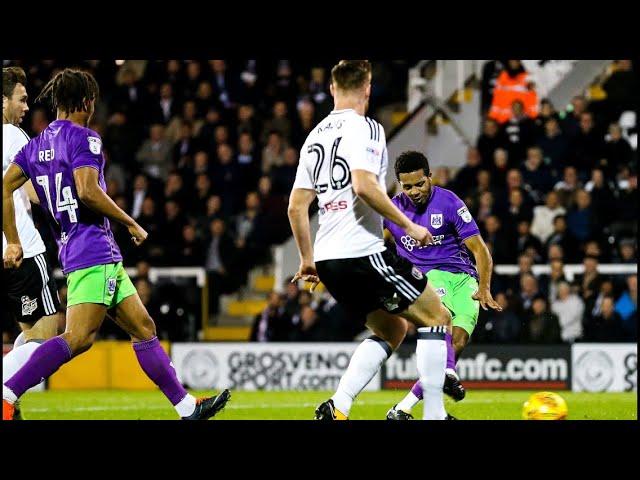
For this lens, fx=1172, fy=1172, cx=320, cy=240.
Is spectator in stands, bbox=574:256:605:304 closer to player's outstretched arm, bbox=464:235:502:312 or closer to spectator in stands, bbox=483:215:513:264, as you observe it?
spectator in stands, bbox=483:215:513:264

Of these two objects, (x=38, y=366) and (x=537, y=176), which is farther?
(x=537, y=176)

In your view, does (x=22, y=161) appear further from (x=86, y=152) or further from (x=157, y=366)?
(x=157, y=366)

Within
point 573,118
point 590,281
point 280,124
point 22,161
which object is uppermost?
point 280,124

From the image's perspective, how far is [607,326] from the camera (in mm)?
14008

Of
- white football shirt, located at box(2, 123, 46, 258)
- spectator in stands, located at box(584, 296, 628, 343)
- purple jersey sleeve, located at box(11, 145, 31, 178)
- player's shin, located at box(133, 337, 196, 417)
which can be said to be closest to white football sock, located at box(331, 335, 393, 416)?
player's shin, located at box(133, 337, 196, 417)

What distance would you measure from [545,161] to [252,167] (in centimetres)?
418

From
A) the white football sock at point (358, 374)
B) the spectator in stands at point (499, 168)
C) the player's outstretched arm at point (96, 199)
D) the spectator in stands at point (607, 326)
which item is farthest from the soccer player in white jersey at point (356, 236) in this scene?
the spectator in stands at point (499, 168)

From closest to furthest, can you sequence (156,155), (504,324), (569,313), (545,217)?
1. (504,324)
2. (569,313)
3. (545,217)
4. (156,155)

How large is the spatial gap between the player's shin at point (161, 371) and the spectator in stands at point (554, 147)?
9.74m

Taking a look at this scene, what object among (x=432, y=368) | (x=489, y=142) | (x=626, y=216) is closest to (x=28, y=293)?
(x=432, y=368)

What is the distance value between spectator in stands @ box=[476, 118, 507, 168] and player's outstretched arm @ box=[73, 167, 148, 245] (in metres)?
10.1

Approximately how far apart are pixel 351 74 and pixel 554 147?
9937mm
